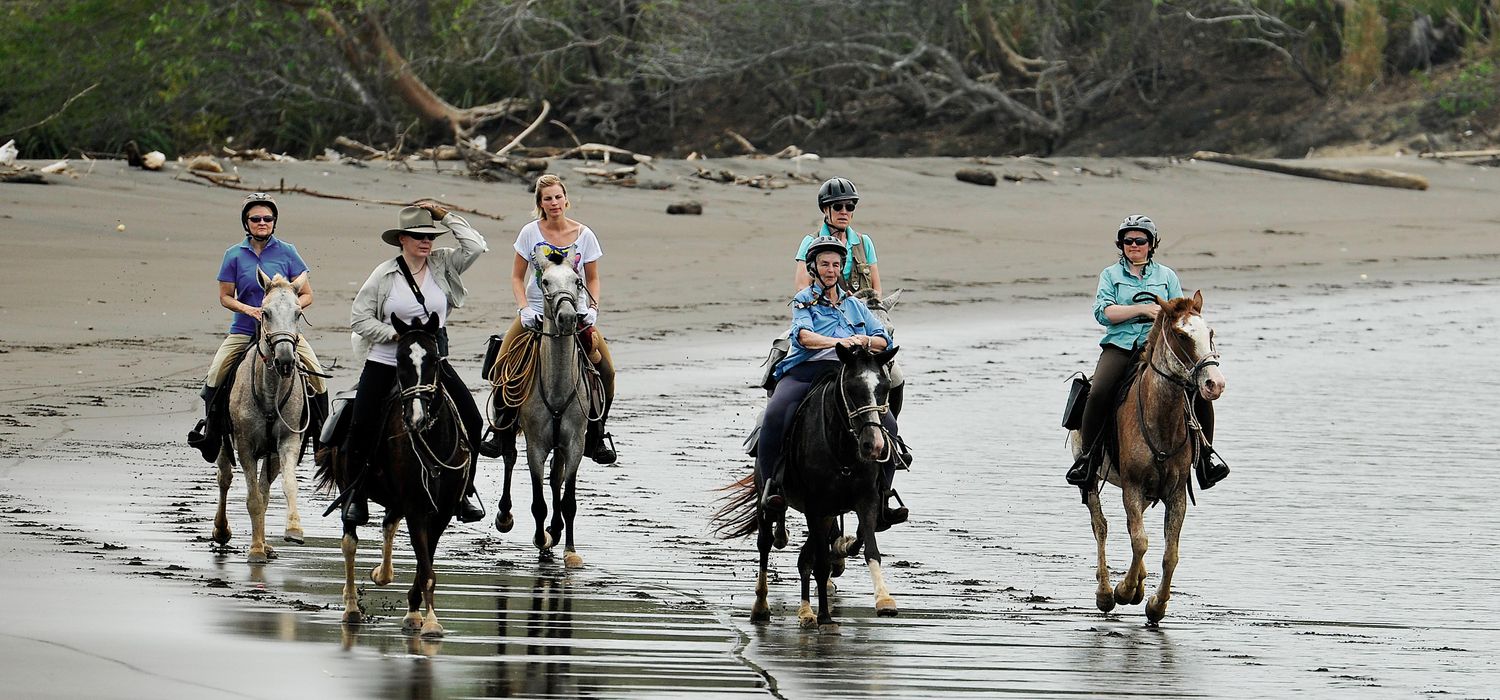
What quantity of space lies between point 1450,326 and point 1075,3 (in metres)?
Result: 18.3

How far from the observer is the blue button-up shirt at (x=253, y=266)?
10742 mm

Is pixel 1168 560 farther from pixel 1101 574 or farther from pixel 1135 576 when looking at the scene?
pixel 1101 574

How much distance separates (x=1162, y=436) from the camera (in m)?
9.34

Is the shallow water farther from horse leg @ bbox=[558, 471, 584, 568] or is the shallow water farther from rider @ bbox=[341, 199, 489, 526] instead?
rider @ bbox=[341, 199, 489, 526]

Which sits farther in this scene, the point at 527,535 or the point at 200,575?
the point at 527,535

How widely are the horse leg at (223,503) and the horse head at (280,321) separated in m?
0.75

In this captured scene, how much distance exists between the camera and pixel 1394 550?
A: 1091 cm

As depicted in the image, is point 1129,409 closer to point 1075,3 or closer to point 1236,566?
point 1236,566

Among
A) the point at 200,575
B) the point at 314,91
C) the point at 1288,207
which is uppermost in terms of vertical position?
the point at 314,91

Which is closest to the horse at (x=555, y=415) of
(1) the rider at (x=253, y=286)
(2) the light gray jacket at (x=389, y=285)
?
(1) the rider at (x=253, y=286)

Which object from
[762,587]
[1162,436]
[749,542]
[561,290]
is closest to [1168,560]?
[1162,436]

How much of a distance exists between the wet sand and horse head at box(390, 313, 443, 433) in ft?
3.03

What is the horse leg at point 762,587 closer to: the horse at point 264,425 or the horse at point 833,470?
the horse at point 833,470

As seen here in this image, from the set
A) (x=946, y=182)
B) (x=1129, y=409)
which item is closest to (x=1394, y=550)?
(x=1129, y=409)
